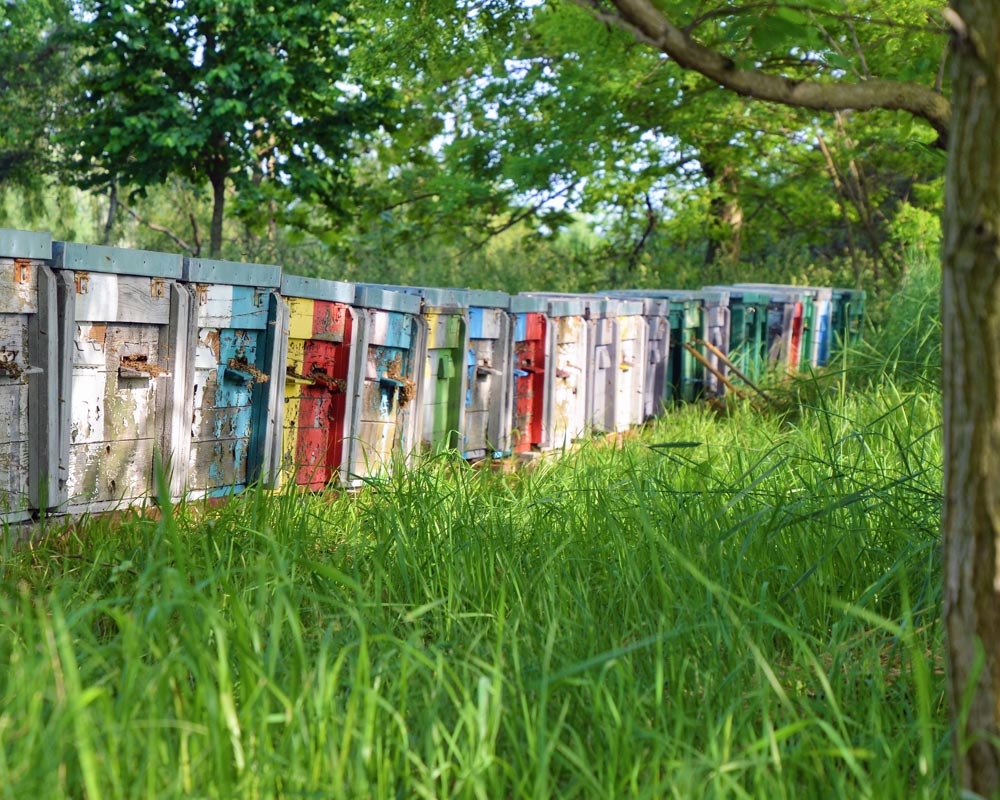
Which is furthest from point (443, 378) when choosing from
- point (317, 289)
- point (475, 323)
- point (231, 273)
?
point (231, 273)

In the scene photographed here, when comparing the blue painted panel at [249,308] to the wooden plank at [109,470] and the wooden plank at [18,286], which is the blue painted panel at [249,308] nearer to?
the wooden plank at [109,470]

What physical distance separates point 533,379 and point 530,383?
0.03m

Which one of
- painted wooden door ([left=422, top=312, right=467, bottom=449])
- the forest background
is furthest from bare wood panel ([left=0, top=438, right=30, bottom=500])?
the forest background

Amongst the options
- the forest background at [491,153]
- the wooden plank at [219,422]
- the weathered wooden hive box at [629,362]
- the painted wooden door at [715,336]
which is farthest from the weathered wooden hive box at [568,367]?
the forest background at [491,153]

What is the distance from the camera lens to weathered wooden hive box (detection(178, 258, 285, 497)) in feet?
16.9

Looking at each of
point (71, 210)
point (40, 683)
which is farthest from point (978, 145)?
point (71, 210)

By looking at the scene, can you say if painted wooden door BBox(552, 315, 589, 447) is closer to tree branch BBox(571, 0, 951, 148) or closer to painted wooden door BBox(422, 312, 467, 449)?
painted wooden door BBox(422, 312, 467, 449)

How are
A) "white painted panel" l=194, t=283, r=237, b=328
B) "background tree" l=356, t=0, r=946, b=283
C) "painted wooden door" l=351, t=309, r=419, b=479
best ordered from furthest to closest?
"background tree" l=356, t=0, r=946, b=283, "painted wooden door" l=351, t=309, r=419, b=479, "white painted panel" l=194, t=283, r=237, b=328

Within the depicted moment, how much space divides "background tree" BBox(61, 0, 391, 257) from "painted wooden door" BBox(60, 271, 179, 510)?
1456 cm

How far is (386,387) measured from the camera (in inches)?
246

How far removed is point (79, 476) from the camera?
4.74m

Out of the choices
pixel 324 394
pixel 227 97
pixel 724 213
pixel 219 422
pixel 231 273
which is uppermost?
pixel 227 97

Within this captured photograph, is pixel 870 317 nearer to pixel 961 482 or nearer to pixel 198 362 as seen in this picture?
pixel 198 362

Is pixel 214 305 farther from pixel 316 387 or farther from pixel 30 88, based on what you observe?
pixel 30 88
